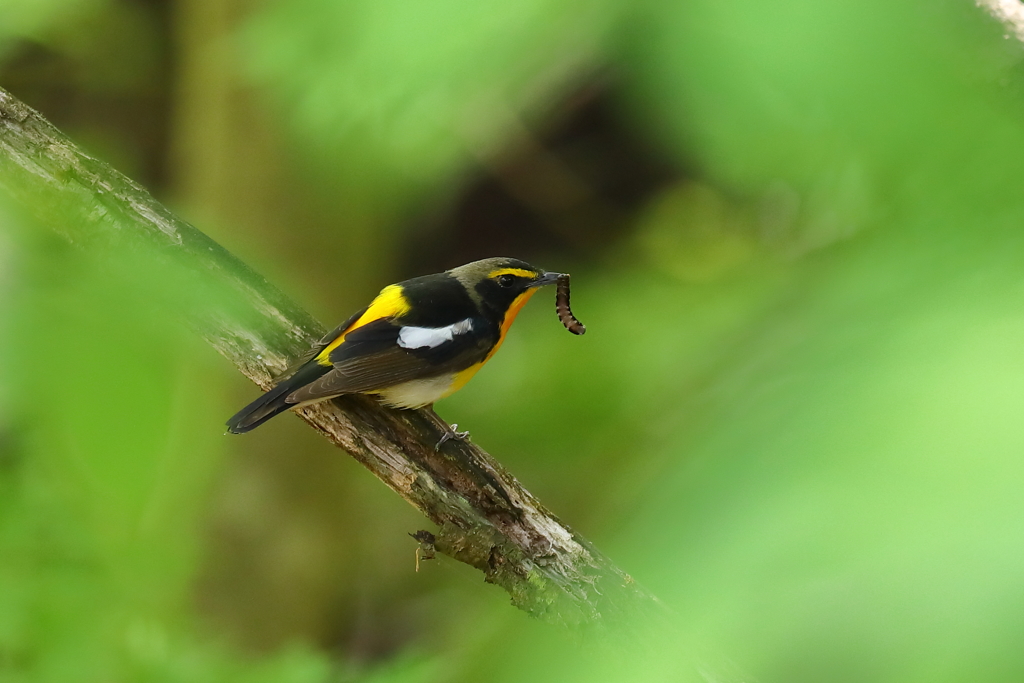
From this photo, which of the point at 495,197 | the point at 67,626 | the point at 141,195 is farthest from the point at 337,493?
the point at 495,197

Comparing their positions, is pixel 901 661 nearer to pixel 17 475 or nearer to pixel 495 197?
pixel 17 475

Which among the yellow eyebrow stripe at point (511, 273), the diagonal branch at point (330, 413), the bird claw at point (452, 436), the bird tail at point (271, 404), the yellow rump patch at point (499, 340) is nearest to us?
the diagonal branch at point (330, 413)

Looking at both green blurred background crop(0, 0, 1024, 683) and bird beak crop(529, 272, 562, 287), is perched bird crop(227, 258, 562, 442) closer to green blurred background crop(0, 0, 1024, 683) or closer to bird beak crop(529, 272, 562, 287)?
bird beak crop(529, 272, 562, 287)

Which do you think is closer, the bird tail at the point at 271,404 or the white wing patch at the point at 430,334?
the bird tail at the point at 271,404

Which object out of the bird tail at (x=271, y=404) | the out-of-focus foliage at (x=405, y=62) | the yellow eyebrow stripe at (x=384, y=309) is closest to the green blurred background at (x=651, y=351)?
the out-of-focus foliage at (x=405, y=62)

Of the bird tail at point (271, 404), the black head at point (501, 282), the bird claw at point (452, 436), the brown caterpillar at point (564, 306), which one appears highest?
the brown caterpillar at point (564, 306)

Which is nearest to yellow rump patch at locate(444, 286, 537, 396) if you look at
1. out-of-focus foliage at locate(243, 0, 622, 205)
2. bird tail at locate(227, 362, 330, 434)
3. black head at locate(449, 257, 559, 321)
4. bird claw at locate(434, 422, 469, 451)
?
black head at locate(449, 257, 559, 321)

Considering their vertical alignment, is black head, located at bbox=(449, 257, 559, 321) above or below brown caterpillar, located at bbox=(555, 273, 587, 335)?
below

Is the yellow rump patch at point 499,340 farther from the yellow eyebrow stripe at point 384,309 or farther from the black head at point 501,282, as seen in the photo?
the yellow eyebrow stripe at point 384,309

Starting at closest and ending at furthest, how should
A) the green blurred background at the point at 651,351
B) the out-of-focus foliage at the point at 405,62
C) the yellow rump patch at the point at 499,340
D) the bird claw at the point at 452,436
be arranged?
1. the green blurred background at the point at 651,351
2. the out-of-focus foliage at the point at 405,62
3. the bird claw at the point at 452,436
4. the yellow rump patch at the point at 499,340
